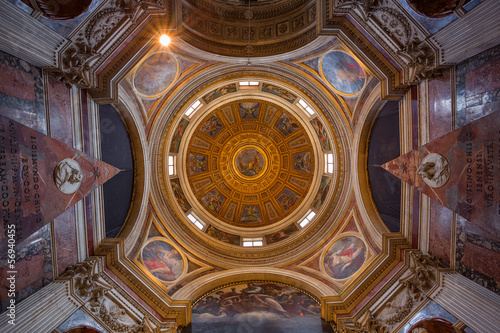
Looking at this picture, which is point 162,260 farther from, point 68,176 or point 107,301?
point 68,176

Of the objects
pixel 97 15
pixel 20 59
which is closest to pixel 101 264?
pixel 20 59

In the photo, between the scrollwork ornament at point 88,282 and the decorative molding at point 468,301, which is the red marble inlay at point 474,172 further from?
the scrollwork ornament at point 88,282

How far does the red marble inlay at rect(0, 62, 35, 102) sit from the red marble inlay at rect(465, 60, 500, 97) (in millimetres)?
11410

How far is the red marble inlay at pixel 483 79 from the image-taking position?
6.51m

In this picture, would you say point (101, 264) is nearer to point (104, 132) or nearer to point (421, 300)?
point (104, 132)

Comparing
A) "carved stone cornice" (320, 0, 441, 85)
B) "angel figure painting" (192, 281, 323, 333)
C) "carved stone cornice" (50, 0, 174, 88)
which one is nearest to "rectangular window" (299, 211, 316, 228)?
"angel figure painting" (192, 281, 323, 333)

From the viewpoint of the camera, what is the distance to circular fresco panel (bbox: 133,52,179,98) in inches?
468

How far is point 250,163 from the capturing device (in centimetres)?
2123

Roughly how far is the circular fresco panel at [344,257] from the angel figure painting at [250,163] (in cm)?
869

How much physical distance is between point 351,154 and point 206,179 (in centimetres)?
1052

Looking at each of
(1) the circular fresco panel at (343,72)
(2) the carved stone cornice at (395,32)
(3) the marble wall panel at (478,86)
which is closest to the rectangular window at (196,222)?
(1) the circular fresco panel at (343,72)

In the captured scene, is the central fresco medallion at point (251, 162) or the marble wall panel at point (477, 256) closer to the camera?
the marble wall panel at point (477, 256)

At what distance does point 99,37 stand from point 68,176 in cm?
418

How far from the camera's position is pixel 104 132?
36.3 feet
